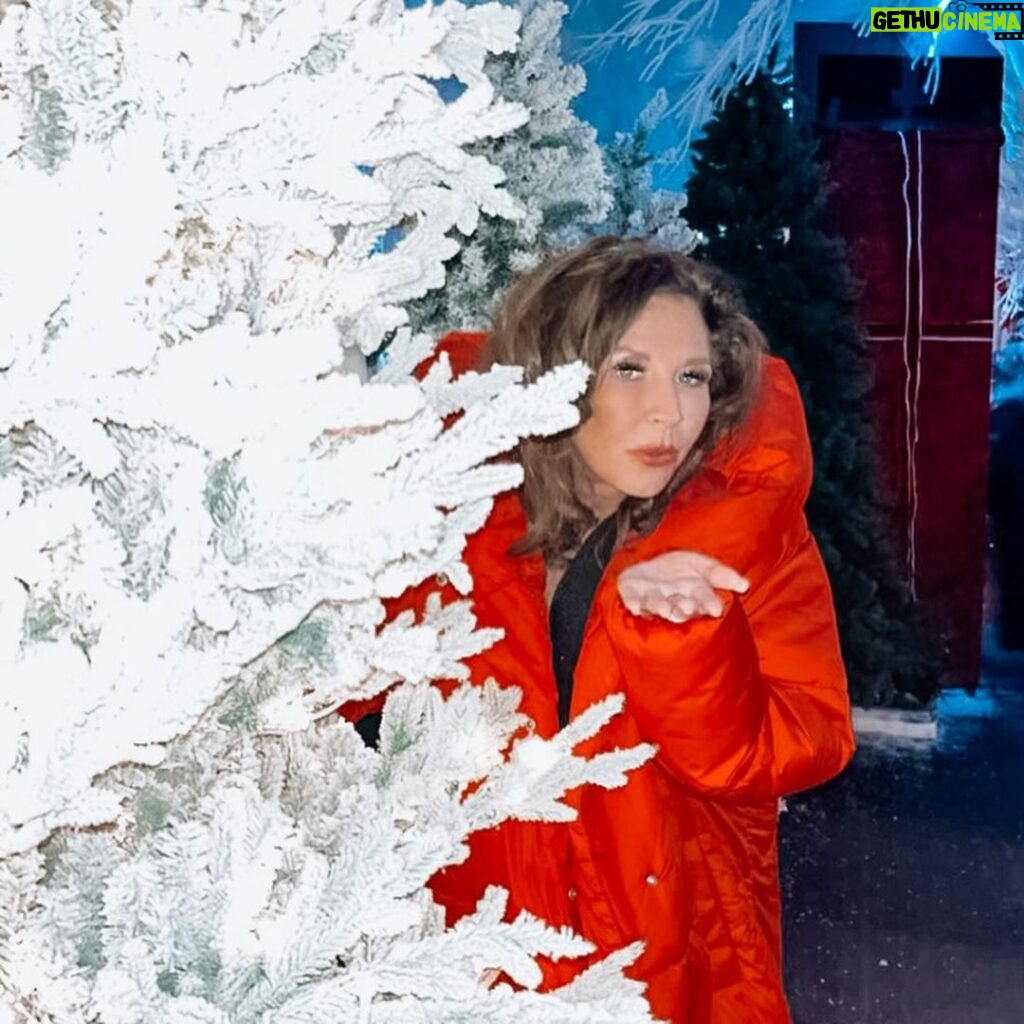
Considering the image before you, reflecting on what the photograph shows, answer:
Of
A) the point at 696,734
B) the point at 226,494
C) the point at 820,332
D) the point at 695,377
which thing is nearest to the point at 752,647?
the point at 696,734

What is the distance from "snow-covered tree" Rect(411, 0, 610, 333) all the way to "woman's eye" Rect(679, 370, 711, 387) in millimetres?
1152

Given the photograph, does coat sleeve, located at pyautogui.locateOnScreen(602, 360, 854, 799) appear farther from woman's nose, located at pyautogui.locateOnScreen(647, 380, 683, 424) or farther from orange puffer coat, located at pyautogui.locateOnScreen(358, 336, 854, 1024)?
woman's nose, located at pyautogui.locateOnScreen(647, 380, 683, 424)

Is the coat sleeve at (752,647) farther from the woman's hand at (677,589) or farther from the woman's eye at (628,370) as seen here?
the woman's eye at (628,370)

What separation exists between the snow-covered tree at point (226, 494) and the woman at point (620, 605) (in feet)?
2.09

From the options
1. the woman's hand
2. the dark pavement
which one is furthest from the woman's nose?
the dark pavement

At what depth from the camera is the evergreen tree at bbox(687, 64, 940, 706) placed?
3141 millimetres

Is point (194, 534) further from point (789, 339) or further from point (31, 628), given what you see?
point (789, 339)

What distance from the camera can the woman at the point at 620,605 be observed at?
4.92 feet

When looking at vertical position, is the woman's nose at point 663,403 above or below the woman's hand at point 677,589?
above

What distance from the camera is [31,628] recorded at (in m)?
0.70

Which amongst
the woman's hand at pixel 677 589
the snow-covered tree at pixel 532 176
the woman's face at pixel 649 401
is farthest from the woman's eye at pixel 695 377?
the snow-covered tree at pixel 532 176

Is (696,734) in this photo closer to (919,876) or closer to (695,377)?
(695,377)

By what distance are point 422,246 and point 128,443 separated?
0.24m

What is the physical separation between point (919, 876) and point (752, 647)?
2034 mm
